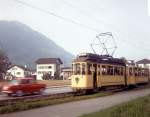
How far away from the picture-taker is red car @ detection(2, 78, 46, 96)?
27.2 m

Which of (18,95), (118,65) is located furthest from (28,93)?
(118,65)

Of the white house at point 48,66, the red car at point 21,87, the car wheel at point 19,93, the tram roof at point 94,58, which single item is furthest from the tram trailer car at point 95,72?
the white house at point 48,66

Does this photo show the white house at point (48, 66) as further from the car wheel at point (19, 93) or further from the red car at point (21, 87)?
the car wheel at point (19, 93)

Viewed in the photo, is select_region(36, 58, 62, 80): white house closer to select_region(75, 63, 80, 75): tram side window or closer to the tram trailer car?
the tram trailer car

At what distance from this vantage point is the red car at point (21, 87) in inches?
1070

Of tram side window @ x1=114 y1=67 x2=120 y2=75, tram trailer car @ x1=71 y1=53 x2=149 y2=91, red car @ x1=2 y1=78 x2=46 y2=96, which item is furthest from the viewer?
tram side window @ x1=114 y1=67 x2=120 y2=75

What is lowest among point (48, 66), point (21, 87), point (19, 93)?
point (19, 93)

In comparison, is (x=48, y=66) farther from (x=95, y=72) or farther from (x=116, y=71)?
(x=95, y=72)

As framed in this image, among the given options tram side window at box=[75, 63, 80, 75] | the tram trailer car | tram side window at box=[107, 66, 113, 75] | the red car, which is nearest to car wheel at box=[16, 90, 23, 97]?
the red car

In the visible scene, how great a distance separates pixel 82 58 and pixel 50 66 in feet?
396

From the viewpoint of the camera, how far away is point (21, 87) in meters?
27.5

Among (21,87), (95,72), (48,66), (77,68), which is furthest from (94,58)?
(48,66)

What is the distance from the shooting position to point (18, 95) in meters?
27.3

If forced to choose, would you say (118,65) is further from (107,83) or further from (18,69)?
(18,69)
